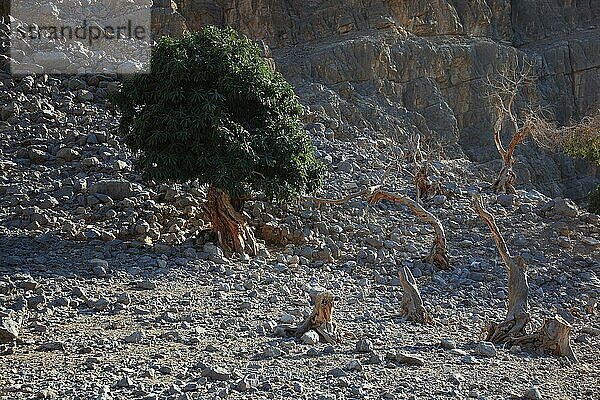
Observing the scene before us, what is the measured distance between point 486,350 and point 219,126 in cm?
487

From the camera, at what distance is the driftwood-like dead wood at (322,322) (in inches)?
289

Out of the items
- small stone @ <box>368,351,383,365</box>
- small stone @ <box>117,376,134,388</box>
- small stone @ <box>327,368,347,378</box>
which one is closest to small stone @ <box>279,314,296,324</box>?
small stone @ <box>368,351,383,365</box>

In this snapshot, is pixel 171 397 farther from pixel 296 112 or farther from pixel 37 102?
pixel 37 102

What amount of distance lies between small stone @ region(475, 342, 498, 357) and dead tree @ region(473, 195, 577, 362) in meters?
0.63

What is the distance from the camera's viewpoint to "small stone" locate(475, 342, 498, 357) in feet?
24.3

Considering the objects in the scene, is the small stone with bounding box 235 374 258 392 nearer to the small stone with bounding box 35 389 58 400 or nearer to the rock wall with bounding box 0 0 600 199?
the small stone with bounding box 35 389 58 400

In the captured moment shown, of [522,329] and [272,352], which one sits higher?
[272,352]

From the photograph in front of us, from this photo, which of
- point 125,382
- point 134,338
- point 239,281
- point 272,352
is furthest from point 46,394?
point 239,281

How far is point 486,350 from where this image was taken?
24.3ft

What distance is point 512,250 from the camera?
13.6 metres

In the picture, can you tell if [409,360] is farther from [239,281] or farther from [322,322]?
[239,281]

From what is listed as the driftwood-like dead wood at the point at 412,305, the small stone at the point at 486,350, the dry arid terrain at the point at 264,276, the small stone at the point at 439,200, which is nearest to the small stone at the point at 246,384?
the dry arid terrain at the point at 264,276

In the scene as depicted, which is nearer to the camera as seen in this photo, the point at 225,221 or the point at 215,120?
the point at 215,120

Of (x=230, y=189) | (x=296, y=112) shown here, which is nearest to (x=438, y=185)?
(x=296, y=112)
